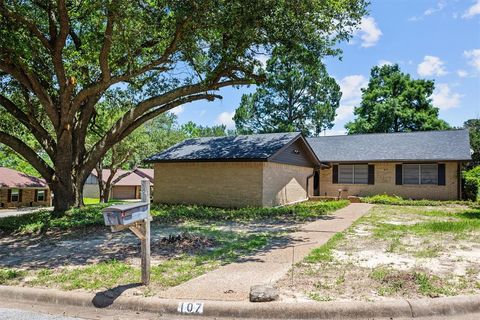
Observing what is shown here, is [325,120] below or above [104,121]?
above

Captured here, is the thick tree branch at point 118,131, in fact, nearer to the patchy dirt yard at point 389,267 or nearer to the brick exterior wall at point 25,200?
the patchy dirt yard at point 389,267

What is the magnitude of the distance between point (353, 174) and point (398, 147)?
329 centimetres

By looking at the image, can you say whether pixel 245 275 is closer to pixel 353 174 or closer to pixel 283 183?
pixel 283 183

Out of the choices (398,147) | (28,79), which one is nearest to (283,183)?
(398,147)

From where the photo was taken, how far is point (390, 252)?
25.0 feet

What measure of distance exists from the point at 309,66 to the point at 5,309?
12.8 meters

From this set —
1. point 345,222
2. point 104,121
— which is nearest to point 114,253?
point 345,222

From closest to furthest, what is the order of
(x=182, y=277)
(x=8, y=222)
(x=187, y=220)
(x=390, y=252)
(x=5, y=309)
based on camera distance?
(x=5, y=309) < (x=182, y=277) < (x=390, y=252) < (x=8, y=222) < (x=187, y=220)

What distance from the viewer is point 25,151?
46.7 ft

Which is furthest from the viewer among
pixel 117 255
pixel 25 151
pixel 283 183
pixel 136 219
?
pixel 283 183

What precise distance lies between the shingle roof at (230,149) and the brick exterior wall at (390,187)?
20.9 ft

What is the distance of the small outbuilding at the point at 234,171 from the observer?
60.1 ft

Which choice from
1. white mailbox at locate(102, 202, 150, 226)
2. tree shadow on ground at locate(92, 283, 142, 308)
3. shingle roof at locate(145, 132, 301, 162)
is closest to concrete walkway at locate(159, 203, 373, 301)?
tree shadow on ground at locate(92, 283, 142, 308)

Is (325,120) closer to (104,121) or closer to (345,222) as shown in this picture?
(104,121)
